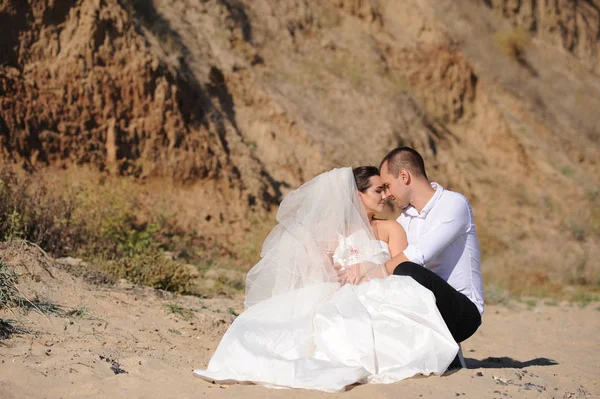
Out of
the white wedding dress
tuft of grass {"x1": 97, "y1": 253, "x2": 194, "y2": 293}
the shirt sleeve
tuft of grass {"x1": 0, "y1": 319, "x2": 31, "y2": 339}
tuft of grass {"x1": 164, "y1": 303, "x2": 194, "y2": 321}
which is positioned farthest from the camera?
tuft of grass {"x1": 97, "y1": 253, "x2": 194, "y2": 293}

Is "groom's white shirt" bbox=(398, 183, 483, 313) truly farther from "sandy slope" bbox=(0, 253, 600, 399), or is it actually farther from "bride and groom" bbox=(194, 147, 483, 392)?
"sandy slope" bbox=(0, 253, 600, 399)

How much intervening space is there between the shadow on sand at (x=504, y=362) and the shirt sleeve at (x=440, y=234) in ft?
5.27

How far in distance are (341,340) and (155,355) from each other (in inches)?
55.5

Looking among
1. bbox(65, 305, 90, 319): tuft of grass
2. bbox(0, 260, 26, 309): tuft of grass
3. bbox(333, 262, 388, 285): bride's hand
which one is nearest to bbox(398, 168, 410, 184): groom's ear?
bbox(333, 262, 388, 285): bride's hand

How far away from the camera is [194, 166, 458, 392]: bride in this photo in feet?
14.1

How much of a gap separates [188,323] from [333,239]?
1686mm

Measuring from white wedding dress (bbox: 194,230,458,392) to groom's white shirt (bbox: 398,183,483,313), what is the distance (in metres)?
0.52

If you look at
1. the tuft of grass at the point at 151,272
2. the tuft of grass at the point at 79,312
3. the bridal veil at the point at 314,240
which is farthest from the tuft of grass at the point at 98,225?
the bridal veil at the point at 314,240

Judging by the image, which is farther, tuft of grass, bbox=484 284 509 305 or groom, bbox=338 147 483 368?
tuft of grass, bbox=484 284 509 305

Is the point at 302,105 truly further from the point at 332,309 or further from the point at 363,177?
the point at 332,309

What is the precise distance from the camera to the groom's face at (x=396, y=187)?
17.1 ft

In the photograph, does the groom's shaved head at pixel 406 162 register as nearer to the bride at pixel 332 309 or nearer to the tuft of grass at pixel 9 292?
the bride at pixel 332 309

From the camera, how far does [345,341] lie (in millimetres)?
4379

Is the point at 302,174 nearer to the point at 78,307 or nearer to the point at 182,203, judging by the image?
the point at 182,203
